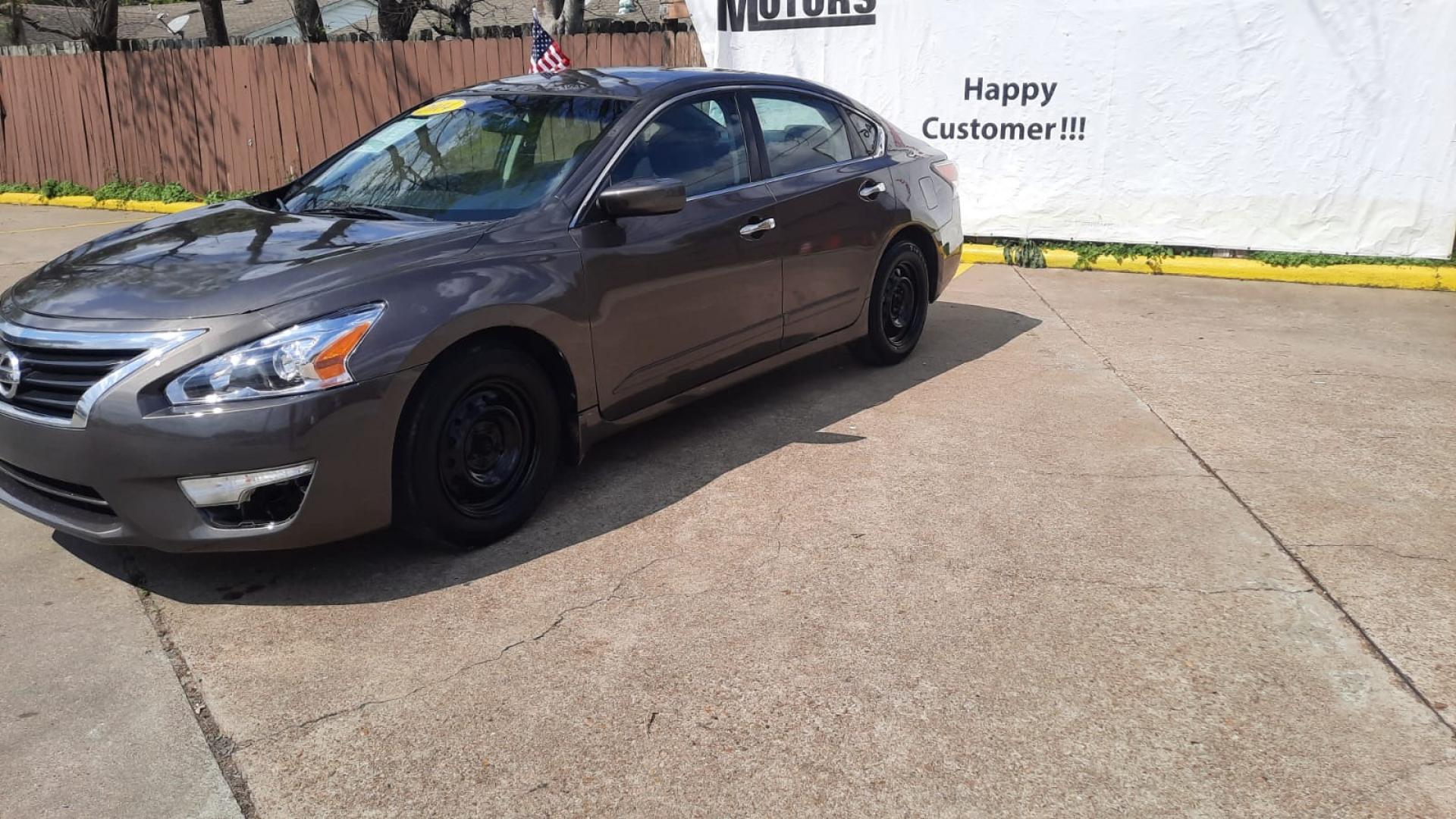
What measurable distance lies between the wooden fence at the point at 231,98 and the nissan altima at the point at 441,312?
246 inches

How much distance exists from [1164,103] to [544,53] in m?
5.61

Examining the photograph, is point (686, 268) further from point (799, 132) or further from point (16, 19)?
point (16, 19)

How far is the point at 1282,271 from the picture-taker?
362 inches

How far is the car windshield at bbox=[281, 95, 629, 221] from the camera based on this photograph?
4.64 m

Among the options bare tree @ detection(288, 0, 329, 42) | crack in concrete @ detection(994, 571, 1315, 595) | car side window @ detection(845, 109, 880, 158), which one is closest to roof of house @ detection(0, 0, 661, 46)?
bare tree @ detection(288, 0, 329, 42)

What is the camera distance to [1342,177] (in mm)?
9078

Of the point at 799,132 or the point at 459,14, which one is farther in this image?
the point at 459,14

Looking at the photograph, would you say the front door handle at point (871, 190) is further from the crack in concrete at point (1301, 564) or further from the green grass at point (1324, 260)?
the green grass at point (1324, 260)

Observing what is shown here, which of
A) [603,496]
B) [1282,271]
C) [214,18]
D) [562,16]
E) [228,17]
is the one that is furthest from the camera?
[228,17]

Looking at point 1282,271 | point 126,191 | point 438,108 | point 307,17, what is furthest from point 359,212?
point 126,191

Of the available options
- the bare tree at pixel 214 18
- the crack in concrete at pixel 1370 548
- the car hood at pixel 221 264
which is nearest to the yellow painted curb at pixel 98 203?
the bare tree at pixel 214 18

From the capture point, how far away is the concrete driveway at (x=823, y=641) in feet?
9.78

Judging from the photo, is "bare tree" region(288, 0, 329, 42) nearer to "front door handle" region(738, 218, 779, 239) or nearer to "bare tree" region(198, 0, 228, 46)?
"bare tree" region(198, 0, 228, 46)

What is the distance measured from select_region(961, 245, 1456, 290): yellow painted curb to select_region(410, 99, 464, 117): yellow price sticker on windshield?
15.5 feet
